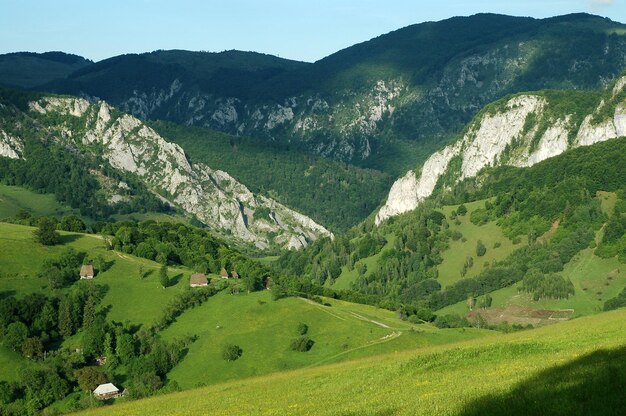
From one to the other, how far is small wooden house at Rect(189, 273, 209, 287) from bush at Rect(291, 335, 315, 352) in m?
40.5

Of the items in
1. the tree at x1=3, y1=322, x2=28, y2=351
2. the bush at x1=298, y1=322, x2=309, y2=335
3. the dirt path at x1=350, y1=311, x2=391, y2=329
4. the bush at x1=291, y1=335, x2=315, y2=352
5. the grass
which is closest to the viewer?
the grass

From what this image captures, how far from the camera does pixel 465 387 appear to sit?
43438 millimetres

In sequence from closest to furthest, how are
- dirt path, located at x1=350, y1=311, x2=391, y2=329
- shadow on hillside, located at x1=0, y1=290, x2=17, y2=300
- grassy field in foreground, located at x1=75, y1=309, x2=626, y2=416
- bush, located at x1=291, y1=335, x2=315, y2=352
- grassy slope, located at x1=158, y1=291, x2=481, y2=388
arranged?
grassy field in foreground, located at x1=75, y1=309, x2=626, y2=416
grassy slope, located at x1=158, y1=291, x2=481, y2=388
bush, located at x1=291, y1=335, x2=315, y2=352
shadow on hillside, located at x1=0, y1=290, x2=17, y2=300
dirt path, located at x1=350, y1=311, x2=391, y2=329

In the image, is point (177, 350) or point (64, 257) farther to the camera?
point (64, 257)

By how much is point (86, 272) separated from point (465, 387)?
153275 millimetres

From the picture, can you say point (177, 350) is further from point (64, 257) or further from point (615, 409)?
point (615, 409)

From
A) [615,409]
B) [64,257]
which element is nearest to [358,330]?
[64,257]

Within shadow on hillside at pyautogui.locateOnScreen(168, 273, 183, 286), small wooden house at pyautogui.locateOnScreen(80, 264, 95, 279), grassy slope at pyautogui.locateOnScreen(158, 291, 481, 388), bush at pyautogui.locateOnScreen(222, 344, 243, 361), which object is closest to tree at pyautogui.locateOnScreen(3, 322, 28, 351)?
grassy slope at pyautogui.locateOnScreen(158, 291, 481, 388)

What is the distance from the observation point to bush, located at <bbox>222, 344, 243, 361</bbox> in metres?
150

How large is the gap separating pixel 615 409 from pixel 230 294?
158 metres

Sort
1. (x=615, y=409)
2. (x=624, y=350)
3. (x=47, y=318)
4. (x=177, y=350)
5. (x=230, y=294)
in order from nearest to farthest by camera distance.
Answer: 1. (x=615, y=409)
2. (x=624, y=350)
3. (x=177, y=350)
4. (x=47, y=318)
5. (x=230, y=294)

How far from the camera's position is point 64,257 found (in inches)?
7539

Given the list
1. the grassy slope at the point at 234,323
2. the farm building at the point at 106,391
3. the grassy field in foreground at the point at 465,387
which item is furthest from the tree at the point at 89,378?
the grassy field in foreground at the point at 465,387

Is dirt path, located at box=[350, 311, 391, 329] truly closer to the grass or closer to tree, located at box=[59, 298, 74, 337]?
tree, located at box=[59, 298, 74, 337]
